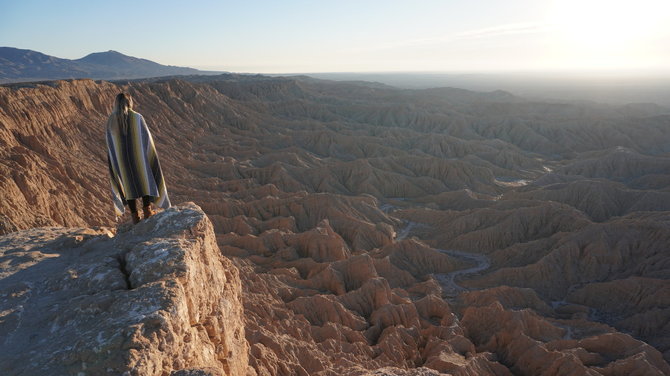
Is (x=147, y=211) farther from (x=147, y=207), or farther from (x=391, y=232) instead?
(x=391, y=232)

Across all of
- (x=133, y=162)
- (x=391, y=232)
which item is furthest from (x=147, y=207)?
(x=391, y=232)

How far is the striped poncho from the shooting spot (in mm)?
6246

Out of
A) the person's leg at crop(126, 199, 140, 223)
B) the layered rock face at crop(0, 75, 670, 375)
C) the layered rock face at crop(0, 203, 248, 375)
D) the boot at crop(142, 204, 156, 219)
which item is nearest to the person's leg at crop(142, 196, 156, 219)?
the boot at crop(142, 204, 156, 219)

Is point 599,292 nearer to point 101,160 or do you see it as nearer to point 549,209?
point 549,209

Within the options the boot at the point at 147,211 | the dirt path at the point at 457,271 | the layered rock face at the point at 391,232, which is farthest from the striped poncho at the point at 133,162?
the dirt path at the point at 457,271

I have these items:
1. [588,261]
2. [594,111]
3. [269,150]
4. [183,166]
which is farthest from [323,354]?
[594,111]

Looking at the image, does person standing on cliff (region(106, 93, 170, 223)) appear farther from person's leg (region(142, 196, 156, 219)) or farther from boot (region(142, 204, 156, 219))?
boot (region(142, 204, 156, 219))

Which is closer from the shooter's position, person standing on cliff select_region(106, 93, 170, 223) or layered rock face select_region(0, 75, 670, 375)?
person standing on cliff select_region(106, 93, 170, 223)

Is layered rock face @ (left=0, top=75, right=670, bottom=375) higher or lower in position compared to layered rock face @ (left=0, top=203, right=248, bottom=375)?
lower

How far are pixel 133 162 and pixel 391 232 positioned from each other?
3563cm

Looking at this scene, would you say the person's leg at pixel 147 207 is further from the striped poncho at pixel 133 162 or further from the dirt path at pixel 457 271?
the dirt path at pixel 457 271

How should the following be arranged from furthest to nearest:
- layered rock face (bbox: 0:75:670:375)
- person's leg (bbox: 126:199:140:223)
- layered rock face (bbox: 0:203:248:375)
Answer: layered rock face (bbox: 0:75:670:375), person's leg (bbox: 126:199:140:223), layered rock face (bbox: 0:203:248:375)

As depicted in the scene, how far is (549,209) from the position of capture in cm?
4044

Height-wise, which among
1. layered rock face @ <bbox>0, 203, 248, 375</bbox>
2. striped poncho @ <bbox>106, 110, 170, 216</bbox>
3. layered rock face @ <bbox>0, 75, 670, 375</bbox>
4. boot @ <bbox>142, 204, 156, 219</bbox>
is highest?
Answer: striped poncho @ <bbox>106, 110, 170, 216</bbox>
